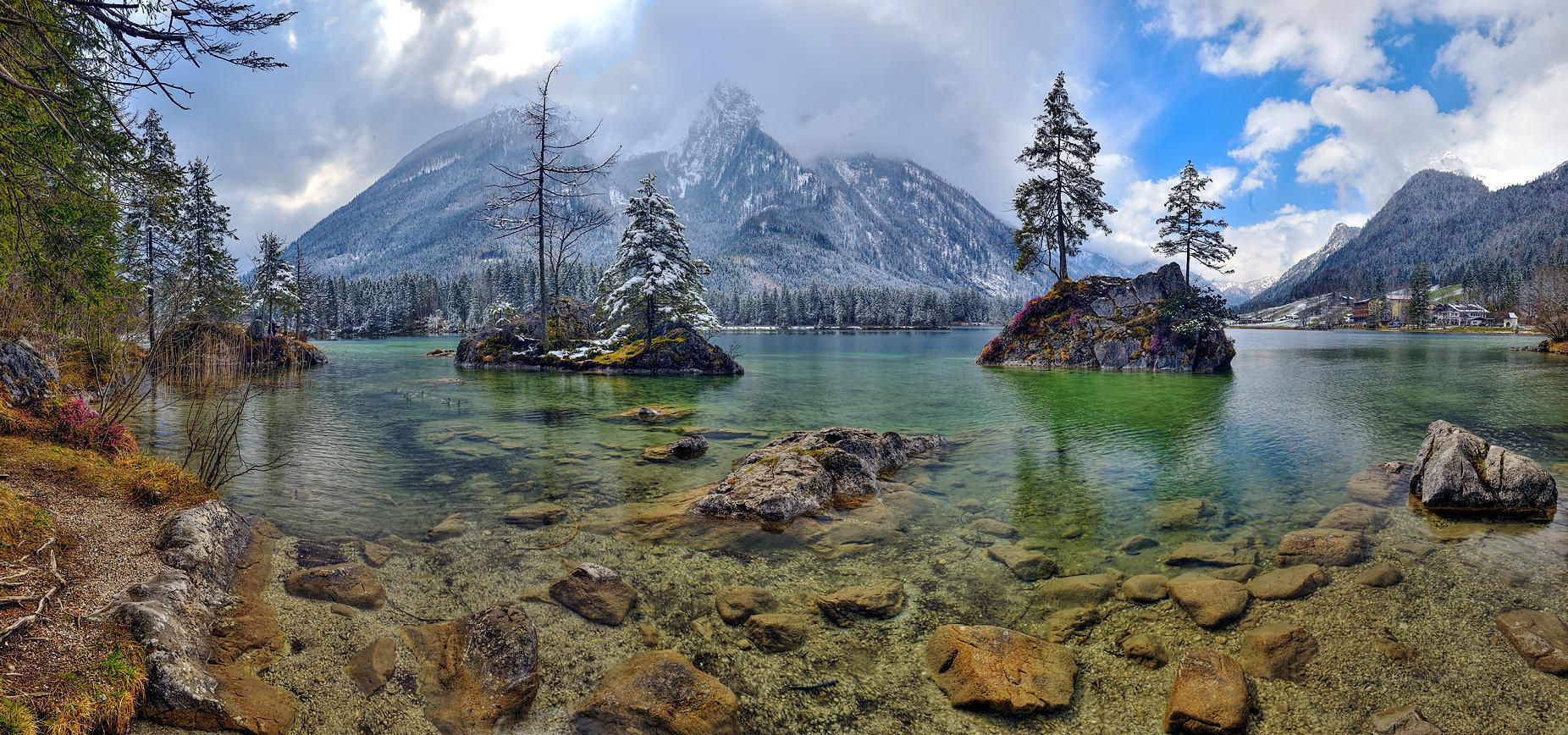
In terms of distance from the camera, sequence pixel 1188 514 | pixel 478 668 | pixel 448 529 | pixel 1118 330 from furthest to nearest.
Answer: pixel 1118 330, pixel 1188 514, pixel 448 529, pixel 478 668

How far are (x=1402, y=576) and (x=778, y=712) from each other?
24.8 feet

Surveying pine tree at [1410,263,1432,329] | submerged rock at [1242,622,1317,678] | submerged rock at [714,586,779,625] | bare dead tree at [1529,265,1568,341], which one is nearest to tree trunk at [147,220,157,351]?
submerged rock at [714,586,779,625]

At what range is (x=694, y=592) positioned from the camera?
20.9 feet

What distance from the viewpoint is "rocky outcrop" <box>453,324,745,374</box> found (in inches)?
1300

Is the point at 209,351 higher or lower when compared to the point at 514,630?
higher

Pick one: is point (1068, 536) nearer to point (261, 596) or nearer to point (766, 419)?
point (261, 596)

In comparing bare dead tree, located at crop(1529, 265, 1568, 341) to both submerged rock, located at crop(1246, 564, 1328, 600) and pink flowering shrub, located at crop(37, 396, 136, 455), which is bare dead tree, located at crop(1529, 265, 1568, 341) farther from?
pink flowering shrub, located at crop(37, 396, 136, 455)

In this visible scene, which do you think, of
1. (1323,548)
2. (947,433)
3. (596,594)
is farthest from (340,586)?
(947,433)

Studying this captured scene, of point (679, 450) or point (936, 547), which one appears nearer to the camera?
point (936, 547)

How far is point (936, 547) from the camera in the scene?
25.2 feet

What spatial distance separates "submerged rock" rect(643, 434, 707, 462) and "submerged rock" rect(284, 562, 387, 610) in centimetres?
640

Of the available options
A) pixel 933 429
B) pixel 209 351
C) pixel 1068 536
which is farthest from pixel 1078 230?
pixel 209 351

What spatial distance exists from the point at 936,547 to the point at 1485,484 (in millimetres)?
8943

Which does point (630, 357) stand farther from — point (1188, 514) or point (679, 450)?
point (1188, 514)
